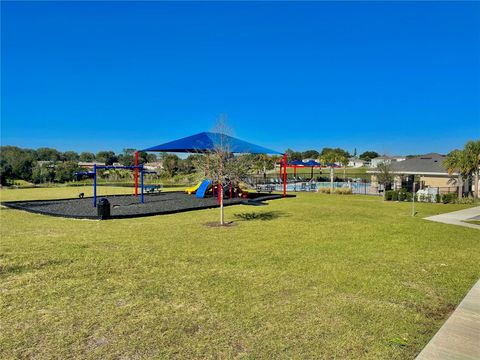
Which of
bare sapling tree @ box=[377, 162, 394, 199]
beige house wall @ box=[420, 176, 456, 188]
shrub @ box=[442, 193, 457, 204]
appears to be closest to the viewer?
shrub @ box=[442, 193, 457, 204]

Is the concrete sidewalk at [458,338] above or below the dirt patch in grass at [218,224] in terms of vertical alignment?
below

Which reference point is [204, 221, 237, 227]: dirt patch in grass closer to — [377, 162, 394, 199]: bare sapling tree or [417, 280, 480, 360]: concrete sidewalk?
[417, 280, 480, 360]: concrete sidewalk

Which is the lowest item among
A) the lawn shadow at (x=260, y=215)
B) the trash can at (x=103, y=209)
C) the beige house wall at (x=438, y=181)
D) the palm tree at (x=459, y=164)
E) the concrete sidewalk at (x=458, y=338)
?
the concrete sidewalk at (x=458, y=338)

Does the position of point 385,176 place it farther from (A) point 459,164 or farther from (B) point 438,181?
(A) point 459,164

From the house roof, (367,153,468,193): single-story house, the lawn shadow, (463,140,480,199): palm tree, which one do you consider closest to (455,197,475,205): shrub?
(463,140,480,199): palm tree

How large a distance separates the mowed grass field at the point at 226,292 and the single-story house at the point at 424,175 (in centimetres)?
2001

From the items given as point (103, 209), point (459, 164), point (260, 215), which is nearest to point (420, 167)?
point (459, 164)

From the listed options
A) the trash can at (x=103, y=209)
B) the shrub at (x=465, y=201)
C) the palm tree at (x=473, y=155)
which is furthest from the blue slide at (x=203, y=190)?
the palm tree at (x=473, y=155)

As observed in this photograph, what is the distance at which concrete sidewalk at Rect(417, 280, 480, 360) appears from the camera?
3227 mm

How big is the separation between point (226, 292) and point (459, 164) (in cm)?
2268

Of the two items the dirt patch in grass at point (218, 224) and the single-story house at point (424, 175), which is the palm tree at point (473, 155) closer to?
the single-story house at point (424, 175)

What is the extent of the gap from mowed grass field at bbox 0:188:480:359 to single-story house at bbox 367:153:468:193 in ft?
65.6

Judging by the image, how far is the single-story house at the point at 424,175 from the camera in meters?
26.8

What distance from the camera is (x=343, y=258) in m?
6.93
